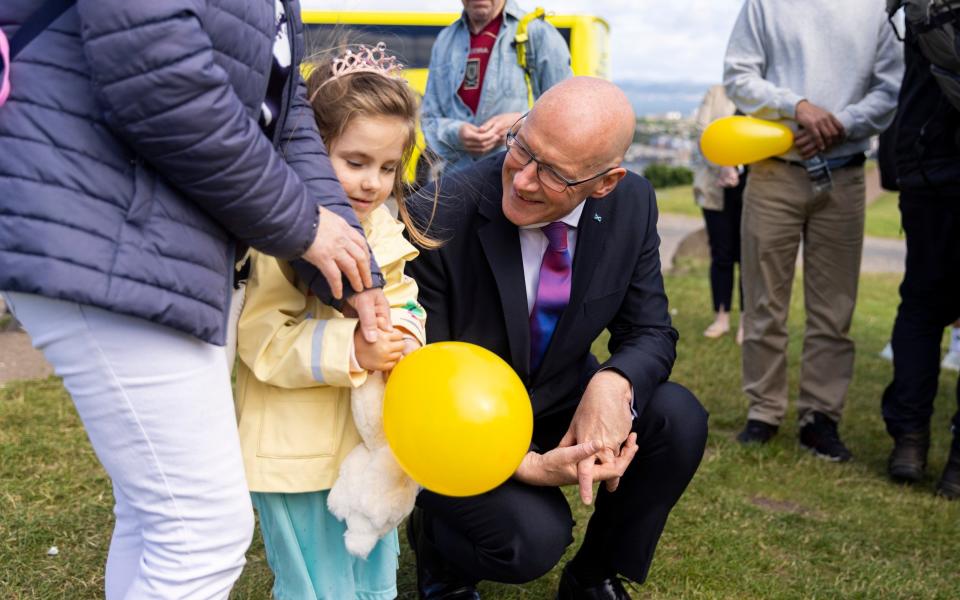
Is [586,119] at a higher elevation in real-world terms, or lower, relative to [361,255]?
higher

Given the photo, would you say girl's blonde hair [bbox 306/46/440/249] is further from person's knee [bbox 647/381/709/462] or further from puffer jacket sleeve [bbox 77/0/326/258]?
person's knee [bbox 647/381/709/462]

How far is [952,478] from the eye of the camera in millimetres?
3643

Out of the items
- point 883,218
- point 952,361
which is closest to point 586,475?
point 952,361

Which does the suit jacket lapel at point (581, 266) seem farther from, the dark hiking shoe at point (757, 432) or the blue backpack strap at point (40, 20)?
the dark hiking shoe at point (757, 432)

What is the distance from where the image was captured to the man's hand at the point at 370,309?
1.80 metres

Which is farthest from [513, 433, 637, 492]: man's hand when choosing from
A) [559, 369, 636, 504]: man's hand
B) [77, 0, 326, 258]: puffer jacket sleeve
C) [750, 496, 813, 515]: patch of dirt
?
[750, 496, 813, 515]: patch of dirt

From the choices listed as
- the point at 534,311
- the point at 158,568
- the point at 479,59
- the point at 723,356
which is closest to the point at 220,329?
the point at 158,568

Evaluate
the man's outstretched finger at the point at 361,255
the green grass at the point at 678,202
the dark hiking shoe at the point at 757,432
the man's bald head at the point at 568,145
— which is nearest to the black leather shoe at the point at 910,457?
the dark hiking shoe at the point at 757,432

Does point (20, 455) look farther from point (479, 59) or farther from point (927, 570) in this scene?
point (927, 570)

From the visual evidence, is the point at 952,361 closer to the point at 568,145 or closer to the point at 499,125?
the point at 499,125

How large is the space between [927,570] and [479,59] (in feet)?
8.28

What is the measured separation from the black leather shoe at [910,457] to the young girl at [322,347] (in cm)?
248

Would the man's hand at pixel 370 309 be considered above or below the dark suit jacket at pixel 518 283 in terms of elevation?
above

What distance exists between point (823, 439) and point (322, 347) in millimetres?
2877
